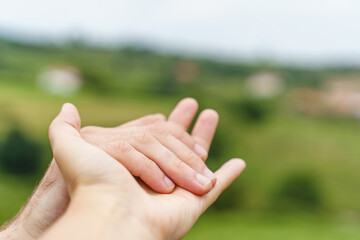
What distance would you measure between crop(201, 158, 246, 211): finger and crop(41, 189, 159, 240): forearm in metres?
0.37

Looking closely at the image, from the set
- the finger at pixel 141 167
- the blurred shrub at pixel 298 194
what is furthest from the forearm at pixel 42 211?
the blurred shrub at pixel 298 194

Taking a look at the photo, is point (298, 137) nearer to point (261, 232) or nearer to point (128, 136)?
point (261, 232)

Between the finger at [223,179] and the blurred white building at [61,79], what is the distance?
11.9 m

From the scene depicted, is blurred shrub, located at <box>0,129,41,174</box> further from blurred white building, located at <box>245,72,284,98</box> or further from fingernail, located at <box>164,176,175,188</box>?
fingernail, located at <box>164,176,175,188</box>

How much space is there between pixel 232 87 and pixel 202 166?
11.7 meters

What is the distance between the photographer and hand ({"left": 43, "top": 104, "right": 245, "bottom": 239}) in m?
1.01

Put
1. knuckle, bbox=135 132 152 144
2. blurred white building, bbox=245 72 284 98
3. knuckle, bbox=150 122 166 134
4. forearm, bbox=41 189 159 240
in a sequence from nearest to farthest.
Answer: forearm, bbox=41 189 159 240
knuckle, bbox=135 132 152 144
knuckle, bbox=150 122 166 134
blurred white building, bbox=245 72 284 98

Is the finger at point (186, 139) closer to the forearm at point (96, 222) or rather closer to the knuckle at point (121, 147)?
the knuckle at point (121, 147)

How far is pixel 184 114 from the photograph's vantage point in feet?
6.15

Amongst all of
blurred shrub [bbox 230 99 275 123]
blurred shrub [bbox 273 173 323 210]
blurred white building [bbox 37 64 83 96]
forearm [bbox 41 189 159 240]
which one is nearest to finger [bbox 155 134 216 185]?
forearm [bbox 41 189 159 240]

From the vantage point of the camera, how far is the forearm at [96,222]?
38.9 inches

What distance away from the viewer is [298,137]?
14.3 m

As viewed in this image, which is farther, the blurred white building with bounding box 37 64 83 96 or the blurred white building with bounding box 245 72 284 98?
the blurred white building with bounding box 245 72 284 98

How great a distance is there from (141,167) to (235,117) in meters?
9.85
